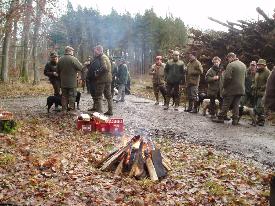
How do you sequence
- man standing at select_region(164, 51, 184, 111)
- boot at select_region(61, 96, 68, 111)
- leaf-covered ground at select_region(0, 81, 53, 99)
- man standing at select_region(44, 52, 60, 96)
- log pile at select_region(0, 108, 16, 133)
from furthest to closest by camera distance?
leaf-covered ground at select_region(0, 81, 53, 99) < man standing at select_region(164, 51, 184, 111) < man standing at select_region(44, 52, 60, 96) < boot at select_region(61, 96, 68, 111) < log pile at select_region(0, 108, 16, 133)

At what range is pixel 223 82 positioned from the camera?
14.8 metres

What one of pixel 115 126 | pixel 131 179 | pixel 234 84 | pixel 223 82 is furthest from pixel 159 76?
pixel 131 179

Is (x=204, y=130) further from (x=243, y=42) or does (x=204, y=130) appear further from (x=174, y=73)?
(x=243, y=42)

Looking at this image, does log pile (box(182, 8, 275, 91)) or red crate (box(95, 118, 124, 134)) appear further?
log pile (box(182, 8, 275, 91))

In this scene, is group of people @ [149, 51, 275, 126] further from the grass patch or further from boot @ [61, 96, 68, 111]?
the grass patch

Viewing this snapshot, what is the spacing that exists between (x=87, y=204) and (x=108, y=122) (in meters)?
6.07

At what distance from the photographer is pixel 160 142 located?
11.3m

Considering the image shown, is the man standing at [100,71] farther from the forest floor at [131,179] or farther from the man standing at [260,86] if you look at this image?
the man standing at [260,86]

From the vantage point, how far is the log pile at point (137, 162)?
7.91 metres

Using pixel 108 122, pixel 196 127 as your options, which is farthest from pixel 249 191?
pixel 196 127

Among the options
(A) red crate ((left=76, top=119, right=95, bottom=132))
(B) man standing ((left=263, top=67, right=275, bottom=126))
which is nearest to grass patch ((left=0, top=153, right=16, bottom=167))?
(A) red crate ((left=76, top=119, right=95, bottom=132))

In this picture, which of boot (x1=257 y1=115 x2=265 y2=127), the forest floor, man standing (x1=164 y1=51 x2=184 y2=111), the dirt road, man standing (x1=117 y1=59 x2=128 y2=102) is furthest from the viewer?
man standing (x1=117 y1=59 x2=128 y2=102)

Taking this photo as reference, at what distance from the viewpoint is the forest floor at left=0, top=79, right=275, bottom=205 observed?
6660 mm

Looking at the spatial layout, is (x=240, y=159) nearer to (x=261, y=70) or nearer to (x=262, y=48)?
(x=261, y=70)
